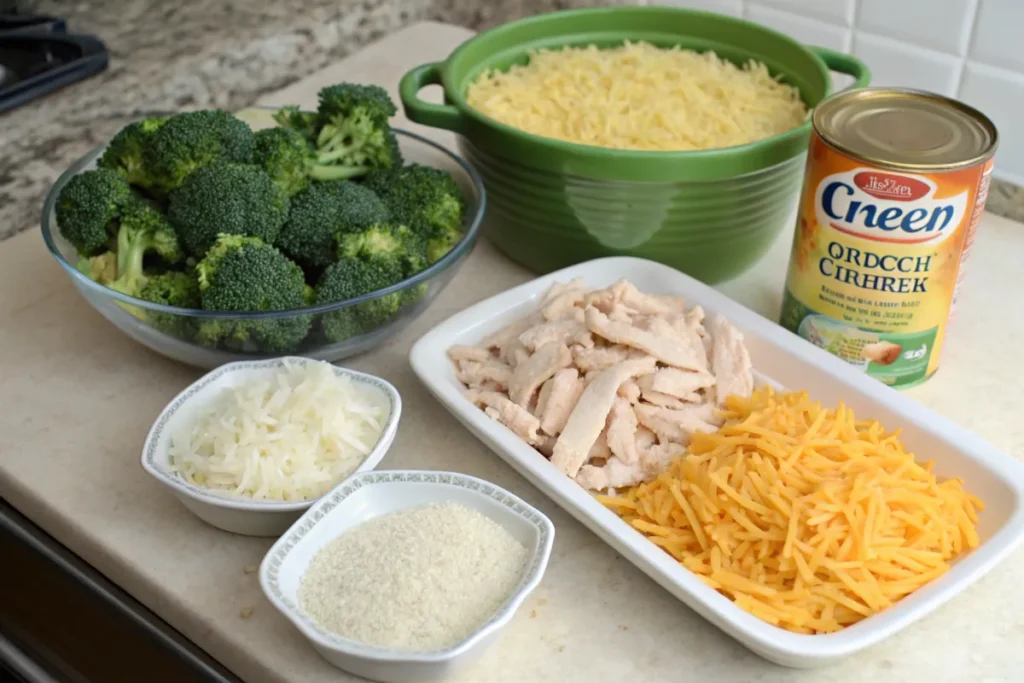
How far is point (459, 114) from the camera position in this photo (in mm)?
1312

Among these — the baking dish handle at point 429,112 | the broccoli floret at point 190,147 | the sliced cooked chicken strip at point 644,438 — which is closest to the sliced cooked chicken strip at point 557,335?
the sliced cooked chicken strip at point 644,438

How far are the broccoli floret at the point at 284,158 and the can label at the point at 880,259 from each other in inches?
24.5

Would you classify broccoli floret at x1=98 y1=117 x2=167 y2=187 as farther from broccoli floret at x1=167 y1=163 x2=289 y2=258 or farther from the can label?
the can label

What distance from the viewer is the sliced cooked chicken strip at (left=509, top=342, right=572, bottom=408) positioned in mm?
1101

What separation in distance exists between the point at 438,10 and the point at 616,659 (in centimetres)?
178

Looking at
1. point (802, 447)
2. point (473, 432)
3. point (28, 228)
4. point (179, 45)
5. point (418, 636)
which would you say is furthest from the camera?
point (179, 45)

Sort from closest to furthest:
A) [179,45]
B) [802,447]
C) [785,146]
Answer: [802,447] → [785,146] → [179,45]

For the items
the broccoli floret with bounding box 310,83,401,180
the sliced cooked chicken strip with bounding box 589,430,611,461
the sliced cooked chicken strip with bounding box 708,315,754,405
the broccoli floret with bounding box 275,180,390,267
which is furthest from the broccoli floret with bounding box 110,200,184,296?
the sliced cooked chicken strip with bounding box 708,315,754,405

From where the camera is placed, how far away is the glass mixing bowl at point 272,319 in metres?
1.12

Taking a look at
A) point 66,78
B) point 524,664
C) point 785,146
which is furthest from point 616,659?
point 66,78

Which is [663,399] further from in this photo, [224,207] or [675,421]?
[224,207]

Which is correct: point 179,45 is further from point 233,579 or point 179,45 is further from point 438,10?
point 233,579

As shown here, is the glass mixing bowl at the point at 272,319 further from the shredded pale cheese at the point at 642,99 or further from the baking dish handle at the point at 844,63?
the baking dish handle at the point at 844,63

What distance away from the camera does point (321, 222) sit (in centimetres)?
121
